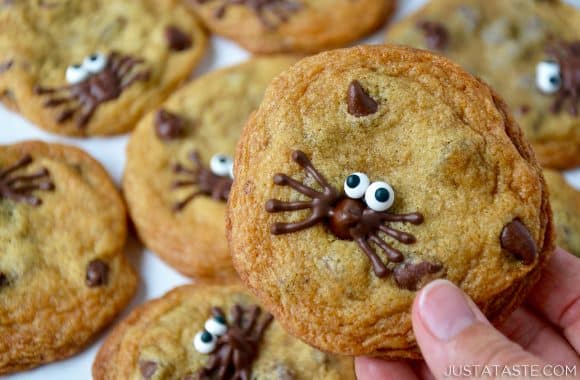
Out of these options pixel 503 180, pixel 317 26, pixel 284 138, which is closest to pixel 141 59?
pixel 317 26

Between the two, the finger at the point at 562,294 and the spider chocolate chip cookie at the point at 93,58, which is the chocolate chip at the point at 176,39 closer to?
the spider chocolate chip cookie at the point at 93,58

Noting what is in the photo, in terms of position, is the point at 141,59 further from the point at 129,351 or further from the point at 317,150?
the point at 317,150

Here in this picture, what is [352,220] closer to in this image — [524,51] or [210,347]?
[210,347]

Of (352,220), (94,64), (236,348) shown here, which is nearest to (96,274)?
(236,348)

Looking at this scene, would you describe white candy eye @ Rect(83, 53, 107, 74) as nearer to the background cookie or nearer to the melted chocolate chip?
the melted chocolate chip

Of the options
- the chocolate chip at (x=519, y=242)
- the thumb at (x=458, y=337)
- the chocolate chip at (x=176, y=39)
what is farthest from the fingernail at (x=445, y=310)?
the chocolate chip at (x=176, y=39)

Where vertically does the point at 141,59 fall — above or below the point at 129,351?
above

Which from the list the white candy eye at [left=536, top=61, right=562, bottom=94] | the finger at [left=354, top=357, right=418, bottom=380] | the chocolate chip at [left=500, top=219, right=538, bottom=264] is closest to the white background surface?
the white candy eye at [left=536, top=61, right=562, bottom=94]

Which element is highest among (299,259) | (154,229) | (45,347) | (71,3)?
(299,259)
